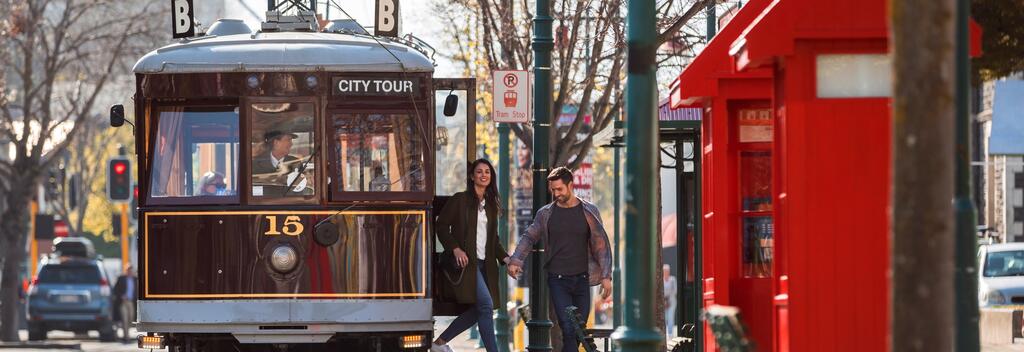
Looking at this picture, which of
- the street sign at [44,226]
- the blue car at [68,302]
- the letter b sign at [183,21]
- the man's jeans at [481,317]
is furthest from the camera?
the street sign at [44,226]

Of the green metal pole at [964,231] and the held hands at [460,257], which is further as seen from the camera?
the held hands at [460,257]

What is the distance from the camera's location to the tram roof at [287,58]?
14867mm

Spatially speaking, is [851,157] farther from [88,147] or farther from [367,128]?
[88,147]

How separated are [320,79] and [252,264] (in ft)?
4.85

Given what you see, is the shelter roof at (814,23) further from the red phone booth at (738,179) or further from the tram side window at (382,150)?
the tram side window at (382,150)

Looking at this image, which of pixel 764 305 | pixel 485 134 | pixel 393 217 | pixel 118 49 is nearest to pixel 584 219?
pixel 393 217

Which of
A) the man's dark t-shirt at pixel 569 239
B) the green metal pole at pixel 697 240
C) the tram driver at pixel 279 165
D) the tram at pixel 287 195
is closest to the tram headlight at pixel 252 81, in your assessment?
the tram at pixel 287 195

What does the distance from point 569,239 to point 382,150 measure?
156 cm

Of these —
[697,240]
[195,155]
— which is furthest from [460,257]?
[195,155]

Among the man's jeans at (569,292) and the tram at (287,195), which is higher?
the tram at (287,195)

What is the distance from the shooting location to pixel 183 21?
16.1 m

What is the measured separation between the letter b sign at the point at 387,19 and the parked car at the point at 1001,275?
12.0 meters

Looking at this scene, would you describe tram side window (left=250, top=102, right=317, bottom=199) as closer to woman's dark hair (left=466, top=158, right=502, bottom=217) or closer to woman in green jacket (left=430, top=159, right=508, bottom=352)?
woman in green jacket (left=430, top=159, right=508, bottom=352)

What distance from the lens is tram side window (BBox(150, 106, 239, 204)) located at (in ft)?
48.7
